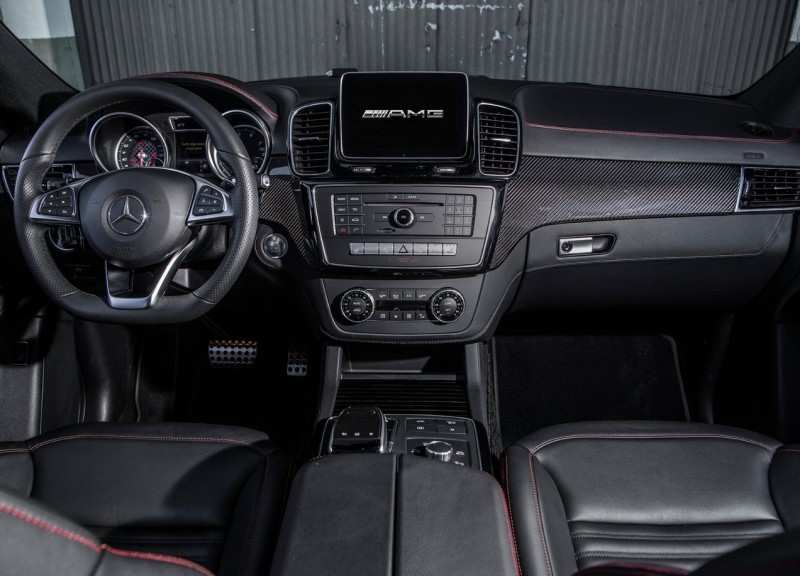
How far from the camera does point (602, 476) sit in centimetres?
139

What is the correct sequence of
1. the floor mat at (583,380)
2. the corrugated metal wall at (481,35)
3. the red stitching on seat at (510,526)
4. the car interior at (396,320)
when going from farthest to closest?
the corrugated metal wall at (481,35) → the floor mat at (583,380) → the car interior at (396,320) → the red stitching on seat at (510,526)

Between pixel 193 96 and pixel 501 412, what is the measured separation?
1.59 meters

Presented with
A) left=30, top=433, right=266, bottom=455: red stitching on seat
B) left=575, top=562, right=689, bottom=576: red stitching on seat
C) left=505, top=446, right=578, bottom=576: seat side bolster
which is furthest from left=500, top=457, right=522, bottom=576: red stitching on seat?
left=30, top=433, right=266, bottom=455: red stitching on seat

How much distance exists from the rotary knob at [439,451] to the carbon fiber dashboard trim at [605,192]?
0.55 meters

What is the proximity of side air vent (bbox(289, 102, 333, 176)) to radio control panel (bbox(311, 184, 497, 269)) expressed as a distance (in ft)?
0.21

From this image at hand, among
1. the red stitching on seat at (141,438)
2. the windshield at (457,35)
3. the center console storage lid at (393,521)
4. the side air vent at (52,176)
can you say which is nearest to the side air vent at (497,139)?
the center console storage lid at (393,521)

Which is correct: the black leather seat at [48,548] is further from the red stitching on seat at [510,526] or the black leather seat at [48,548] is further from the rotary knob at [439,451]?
the rotary knob at [439,451]

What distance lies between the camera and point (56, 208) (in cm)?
144

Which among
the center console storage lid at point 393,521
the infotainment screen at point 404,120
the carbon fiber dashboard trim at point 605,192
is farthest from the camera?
the carbon fiber dashboard trim at point 605,192

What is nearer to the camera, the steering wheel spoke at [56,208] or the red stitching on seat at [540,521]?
the red stitching on seat at [540,521]

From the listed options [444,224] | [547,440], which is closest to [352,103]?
[444,224]

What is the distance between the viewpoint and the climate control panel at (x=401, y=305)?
1741 millimetres

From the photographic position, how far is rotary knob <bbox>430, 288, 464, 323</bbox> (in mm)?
1737

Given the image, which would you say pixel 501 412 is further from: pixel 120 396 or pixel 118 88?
pixel 118 88
